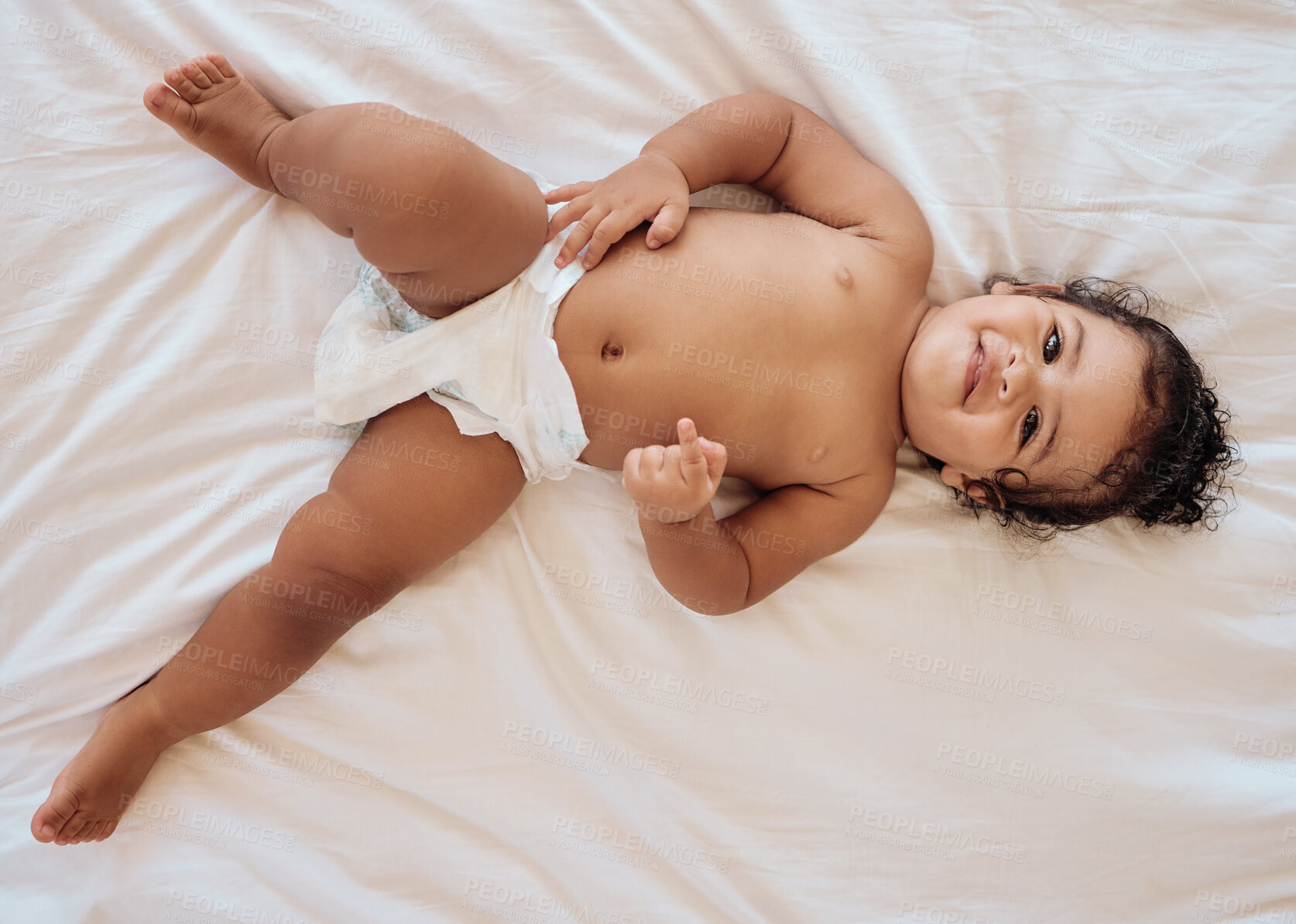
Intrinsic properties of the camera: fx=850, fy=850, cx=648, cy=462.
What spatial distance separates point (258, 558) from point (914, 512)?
1280 millimetres

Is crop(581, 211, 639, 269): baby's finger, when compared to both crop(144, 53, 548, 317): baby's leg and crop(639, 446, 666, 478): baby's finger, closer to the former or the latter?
crop(144, 53, 548, 317): baby's leg

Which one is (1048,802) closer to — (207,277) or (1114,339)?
(1114,339)

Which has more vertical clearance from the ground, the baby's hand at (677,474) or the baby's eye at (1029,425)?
the baby's hand at (677,474)

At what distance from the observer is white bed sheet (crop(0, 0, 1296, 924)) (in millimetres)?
1583

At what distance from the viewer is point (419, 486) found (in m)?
1.52

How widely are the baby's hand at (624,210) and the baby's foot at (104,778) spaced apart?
1.12 metres

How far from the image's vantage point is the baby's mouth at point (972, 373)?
1.53 m

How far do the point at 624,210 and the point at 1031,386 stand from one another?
0.78m

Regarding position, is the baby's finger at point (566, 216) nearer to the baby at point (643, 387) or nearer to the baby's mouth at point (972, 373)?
the baby at point (643, 387)

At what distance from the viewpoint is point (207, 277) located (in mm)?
1624

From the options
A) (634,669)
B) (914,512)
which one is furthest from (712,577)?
(914,512)

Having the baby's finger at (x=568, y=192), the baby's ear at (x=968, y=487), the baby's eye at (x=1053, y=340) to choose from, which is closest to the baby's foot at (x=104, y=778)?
the baby's finger at (x=568, y=192)

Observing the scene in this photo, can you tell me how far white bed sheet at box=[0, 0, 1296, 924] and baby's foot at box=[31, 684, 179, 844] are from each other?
0.05 m

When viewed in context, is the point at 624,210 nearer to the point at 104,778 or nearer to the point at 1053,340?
the point at 1053,340
